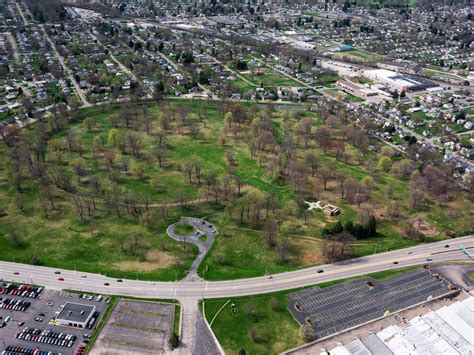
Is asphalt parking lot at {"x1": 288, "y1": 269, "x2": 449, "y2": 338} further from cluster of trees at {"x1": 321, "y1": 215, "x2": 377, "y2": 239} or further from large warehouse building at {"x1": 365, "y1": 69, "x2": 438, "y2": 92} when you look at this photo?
large warehouse building at {"x1": 365, "y1": 69, "x2": 438, "y2": 92}

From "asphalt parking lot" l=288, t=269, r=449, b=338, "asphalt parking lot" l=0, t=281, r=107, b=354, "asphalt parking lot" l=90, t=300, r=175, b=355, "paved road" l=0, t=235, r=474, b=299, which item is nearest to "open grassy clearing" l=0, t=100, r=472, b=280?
"paved road" l=0, t=235, r=474, b=299

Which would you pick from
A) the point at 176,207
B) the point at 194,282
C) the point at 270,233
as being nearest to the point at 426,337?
the point at 270,233

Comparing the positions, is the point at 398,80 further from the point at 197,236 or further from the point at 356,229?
the point at 197,236

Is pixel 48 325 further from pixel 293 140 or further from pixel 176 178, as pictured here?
pixel 293 140

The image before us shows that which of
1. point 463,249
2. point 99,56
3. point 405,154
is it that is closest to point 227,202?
point 463,249

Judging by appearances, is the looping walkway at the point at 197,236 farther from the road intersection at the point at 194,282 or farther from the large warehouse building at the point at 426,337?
the large warehouse building at the point at 426,337

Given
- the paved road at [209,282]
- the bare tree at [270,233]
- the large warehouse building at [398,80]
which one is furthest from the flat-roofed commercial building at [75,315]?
the large warehouse building at [398,80]
